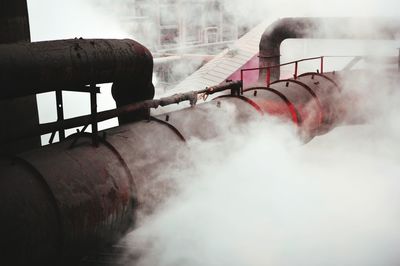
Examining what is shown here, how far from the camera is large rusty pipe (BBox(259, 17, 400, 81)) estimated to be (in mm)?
Result: 6652

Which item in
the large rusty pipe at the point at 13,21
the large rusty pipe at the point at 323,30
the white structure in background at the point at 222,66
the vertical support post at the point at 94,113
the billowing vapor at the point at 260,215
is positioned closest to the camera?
the vertical support post at the point at 94,113

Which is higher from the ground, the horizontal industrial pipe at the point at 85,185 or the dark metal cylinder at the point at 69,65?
the dark metal cylinder at the point at 69,65

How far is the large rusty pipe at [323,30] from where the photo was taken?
21.8 ft

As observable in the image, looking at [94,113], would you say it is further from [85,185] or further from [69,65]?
[85,185]

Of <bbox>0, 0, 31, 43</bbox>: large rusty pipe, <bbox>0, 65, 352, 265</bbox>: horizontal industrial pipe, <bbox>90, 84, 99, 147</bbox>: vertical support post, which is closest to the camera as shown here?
<bbox>0, 65, 352, 265</bbox>: horizontal industrial pipe

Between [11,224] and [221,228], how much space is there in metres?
2.09

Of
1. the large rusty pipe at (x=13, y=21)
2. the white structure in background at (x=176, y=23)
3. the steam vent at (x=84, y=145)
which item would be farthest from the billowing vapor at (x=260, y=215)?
the white structure in background at (x=176, y=23)

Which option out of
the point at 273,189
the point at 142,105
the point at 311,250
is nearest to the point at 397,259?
the point at 311,250

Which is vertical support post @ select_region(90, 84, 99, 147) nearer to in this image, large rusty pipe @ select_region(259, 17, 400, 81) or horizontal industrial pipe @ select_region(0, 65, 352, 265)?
horizontal industrial pipe @ select_region(0, 65, 352, 265)

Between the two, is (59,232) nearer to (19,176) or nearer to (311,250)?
(19,176)

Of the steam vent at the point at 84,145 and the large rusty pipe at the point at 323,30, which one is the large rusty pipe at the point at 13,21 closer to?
the steam vent at the point at 84,145

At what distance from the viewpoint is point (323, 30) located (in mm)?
7457

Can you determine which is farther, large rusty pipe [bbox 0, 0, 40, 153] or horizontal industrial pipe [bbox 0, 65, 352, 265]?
large rusty pipe [bbox 0, 0, 40, 153]

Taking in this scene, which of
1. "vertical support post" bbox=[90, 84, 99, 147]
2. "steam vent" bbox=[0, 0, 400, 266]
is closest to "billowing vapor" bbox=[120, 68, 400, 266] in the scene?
"steam vent" bbox=[0, 0, 400, 266]
